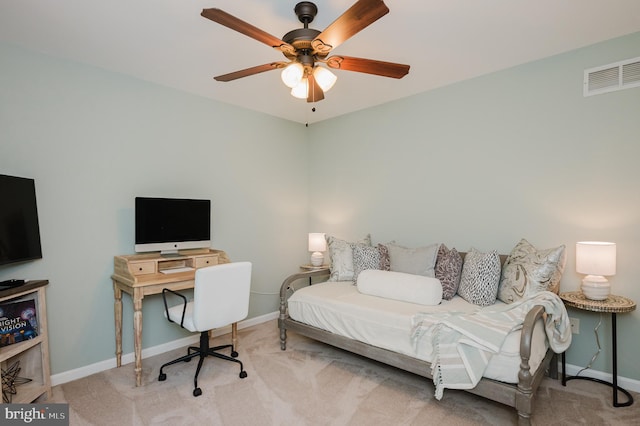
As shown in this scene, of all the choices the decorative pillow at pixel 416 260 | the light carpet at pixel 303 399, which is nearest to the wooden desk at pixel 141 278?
the light carpet at pixel 303 399

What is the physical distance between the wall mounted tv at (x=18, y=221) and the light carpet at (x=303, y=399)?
106 cm

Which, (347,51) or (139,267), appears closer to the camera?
(347,51)

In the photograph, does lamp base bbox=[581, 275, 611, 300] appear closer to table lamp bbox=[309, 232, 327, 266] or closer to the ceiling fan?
the ceiling fan

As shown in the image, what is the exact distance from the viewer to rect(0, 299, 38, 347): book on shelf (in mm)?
2135

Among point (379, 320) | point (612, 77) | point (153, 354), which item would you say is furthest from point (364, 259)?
point (612, 77)

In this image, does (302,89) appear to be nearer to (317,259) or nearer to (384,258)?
(384,258)

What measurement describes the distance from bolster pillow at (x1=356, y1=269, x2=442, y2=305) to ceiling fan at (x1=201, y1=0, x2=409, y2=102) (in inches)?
62.7

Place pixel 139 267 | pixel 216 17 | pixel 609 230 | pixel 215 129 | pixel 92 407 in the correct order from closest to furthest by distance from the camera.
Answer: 1. pixel 216 17
2. pixel 92 407
3. pixel 609 230
4. pixel 139 267
5. pixel 215 129

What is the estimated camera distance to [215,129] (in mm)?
3600

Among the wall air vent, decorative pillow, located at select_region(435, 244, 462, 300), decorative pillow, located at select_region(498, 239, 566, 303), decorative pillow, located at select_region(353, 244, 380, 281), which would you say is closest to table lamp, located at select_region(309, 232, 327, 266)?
decorative pillow, located at select_region(353, 244, 380, 281)

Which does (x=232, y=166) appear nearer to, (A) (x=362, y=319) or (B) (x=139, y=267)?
(B) (x=139, y=267)

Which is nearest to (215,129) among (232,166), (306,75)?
(232,166)

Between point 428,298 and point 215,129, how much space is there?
269 cm

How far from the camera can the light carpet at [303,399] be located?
2104mm
